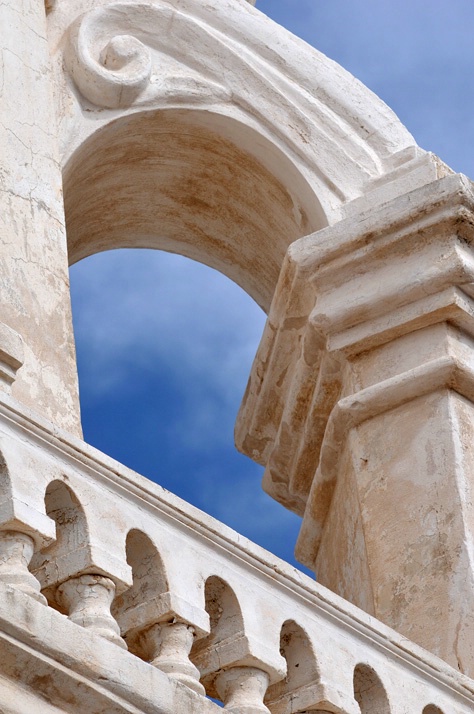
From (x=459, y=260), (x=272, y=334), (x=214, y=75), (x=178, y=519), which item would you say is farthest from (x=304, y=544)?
(x=178, y=519)

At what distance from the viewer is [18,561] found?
3.74 m

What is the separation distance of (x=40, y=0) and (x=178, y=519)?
296 cm

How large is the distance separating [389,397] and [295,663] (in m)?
2.01

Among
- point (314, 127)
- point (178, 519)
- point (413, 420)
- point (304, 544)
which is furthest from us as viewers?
point (314, 127)

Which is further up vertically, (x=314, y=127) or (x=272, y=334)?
(x=314, y=127)

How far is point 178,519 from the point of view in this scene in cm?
418

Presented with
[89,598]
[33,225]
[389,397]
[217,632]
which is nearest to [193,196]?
[389,397]

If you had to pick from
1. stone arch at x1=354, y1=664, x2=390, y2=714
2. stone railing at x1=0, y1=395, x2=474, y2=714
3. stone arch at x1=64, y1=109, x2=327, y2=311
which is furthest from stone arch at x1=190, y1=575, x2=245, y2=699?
stone arch at x1=64, y1=109, x2=327, y2=311

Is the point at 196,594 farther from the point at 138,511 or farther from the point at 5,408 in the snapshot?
the point at 5,408

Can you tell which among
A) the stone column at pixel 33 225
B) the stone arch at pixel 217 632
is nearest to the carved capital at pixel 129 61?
the stone column at pixel 33 225

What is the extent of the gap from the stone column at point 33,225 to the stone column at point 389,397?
1.18m

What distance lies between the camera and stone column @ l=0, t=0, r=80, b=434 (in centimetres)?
504

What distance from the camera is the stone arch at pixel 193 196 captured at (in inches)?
280

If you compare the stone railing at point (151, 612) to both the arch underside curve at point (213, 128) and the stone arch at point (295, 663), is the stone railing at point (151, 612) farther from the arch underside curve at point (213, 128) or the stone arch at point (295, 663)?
the arch underside curve at point (213, 128)
